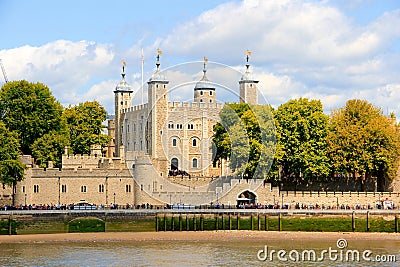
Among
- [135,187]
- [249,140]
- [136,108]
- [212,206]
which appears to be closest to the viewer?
[212,206]

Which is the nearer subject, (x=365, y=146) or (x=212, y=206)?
(x=212, y=206)

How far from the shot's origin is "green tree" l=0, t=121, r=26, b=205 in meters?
76.8

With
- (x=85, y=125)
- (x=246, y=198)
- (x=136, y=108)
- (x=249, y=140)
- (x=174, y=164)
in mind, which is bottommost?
(x=246, y=198)

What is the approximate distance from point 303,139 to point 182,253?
22866 mm

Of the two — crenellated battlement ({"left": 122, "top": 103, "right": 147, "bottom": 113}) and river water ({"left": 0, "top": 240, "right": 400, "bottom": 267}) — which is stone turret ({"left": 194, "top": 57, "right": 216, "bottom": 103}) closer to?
crenellated battlement ({"left": 122, "top": 103, "right": 147, "bottom": 113})

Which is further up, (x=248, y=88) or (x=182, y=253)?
(x=248, y=88)

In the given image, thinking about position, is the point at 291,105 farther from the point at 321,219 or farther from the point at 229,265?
the point at 229,265

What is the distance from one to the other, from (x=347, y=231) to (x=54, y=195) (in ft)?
69.2

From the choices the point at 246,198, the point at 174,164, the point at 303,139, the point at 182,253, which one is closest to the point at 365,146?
the point at 303,139

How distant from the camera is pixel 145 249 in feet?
214

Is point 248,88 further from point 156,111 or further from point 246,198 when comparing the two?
point 246,198

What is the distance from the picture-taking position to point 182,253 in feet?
207

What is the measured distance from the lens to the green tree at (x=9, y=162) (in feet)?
252

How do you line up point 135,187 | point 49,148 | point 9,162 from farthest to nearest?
point 49,148 → point 135,187 → point 9,162
